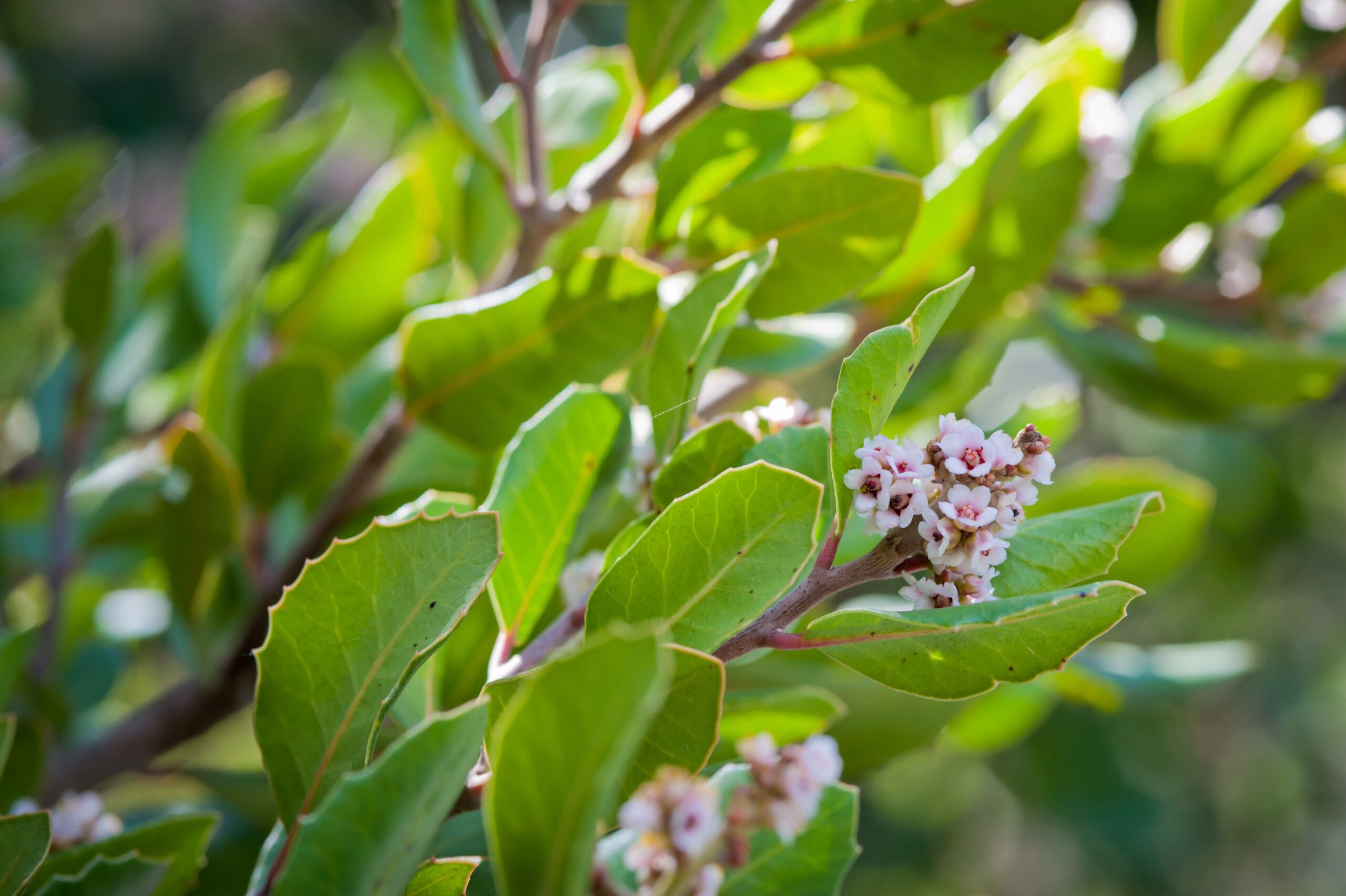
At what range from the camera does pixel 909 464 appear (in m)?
0.58

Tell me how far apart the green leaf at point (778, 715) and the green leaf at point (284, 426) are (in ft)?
1.75

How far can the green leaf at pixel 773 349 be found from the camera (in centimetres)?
86

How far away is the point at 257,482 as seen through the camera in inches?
43.8

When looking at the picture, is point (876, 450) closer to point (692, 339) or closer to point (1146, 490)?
point (692, 339)

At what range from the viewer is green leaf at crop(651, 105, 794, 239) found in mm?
890

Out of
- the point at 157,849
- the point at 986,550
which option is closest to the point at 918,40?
the point at 986,550

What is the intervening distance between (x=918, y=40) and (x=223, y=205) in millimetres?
878

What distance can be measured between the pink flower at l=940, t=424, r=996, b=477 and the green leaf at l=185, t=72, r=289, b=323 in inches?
40.0

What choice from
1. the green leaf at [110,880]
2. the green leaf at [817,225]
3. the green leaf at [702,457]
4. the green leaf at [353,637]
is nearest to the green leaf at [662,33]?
the green leaf at [817,225]

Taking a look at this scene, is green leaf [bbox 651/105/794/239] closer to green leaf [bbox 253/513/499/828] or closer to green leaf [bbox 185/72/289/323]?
green leaf [bbox 253/513/499/828]

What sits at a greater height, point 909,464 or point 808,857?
point 909,464

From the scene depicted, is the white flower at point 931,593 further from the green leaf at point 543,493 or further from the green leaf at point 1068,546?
the green leaf at point 543,493

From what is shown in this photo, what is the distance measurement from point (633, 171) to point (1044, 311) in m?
0.47

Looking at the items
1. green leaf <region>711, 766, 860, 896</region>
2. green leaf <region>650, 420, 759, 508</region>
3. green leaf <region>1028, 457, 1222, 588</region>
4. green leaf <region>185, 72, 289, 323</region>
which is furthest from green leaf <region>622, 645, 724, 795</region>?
green leaf <region>185, 72, 289, 323</region>
